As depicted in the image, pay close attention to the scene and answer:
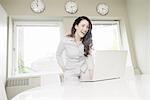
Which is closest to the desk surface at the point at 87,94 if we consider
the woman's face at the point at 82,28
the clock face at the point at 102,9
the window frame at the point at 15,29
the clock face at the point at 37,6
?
the woman's face at the point at 82,28

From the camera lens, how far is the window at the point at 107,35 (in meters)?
4.02

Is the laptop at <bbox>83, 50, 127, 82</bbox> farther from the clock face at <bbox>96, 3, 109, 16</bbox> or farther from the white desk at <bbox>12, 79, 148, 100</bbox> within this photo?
the clock face at <bbox>96, 3, 109, 16</bbox>

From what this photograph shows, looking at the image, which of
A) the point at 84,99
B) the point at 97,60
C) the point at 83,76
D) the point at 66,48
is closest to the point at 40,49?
the point at 66,48

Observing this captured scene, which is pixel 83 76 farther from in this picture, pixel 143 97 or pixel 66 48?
pixel 143 97

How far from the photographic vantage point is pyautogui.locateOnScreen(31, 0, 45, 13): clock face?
12.2 feet

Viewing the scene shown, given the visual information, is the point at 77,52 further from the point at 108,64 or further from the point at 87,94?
the point at 87,94

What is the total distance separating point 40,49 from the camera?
3.87 metres

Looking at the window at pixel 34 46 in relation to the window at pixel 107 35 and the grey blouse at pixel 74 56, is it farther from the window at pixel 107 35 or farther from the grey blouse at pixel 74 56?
the grey blouse at pixel 74 56

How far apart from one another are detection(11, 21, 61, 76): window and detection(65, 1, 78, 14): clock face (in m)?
0.39

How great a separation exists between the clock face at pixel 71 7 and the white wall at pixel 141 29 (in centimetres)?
116

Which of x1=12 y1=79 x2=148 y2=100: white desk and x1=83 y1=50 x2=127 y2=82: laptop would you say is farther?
x1=83 y1=50 x2=127 y2=82: laptop

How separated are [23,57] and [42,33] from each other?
0.66 m

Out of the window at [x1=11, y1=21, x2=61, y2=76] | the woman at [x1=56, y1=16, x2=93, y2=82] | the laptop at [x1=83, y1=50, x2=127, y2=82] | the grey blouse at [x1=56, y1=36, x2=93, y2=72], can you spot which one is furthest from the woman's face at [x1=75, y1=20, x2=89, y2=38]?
the window at [x1=11, y1=21, x2=61, y2=76]

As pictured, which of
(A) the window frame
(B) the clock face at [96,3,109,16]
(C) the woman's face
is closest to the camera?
(C) the woman's face
